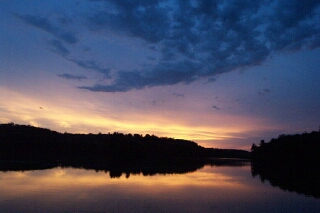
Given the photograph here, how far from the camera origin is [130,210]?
15305 millimetres

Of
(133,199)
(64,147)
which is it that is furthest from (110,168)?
(64,147)

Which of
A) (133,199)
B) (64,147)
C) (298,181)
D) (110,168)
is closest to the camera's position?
(133,199)

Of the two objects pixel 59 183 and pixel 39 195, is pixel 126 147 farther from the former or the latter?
pixel 39 195

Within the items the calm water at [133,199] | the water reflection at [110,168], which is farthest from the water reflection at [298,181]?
the water reflection at [110,168]

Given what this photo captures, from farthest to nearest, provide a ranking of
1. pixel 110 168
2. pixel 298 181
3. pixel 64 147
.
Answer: pixel 64 147, pixel 110 168, pixel 298 181

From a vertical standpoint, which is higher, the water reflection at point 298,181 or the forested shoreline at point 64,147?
the forested shoreline at point 64,147

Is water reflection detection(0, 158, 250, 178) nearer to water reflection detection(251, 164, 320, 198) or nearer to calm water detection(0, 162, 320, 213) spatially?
calm water detection(0, 162, 320, 213)

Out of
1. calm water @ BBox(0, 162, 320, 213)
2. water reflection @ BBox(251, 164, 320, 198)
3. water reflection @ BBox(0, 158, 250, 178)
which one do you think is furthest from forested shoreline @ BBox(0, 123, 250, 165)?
calm water @ BBox(0, 162, 320, 213)

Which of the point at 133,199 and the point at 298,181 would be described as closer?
the point at 133,199

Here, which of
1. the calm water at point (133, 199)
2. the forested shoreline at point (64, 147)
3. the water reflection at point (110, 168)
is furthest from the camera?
the forested shoreline at point (64, 147)

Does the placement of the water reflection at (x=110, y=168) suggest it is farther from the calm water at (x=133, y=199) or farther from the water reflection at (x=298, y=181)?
the water reflection at (x=298, y=181)

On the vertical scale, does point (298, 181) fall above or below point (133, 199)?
above

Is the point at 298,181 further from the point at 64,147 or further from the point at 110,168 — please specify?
the point at 64,147

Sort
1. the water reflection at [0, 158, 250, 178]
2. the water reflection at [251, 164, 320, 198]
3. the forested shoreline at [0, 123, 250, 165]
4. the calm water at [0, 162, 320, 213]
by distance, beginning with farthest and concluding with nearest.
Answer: the forested shoreline at [0, 123, 250, 165] < the water reflection at [0, 158, 250, 178] < the water reflection at [251, 164, 320, 198] < the calm water at [0, 162, 320, 213]
